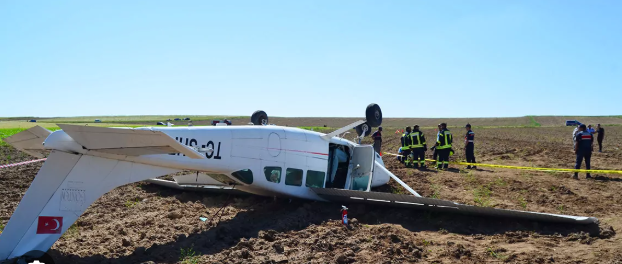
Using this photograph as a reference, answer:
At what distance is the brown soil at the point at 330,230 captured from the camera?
7617mm

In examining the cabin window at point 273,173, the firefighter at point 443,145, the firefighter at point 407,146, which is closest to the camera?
the cabin window at point 273,173

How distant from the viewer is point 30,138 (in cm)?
882

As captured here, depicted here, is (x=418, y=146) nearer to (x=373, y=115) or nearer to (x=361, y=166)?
(x=373, y=115)

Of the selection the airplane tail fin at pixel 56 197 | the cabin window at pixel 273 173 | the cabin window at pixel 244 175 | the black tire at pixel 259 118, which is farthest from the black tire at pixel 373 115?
the airplane tail fin at pixel 56 197

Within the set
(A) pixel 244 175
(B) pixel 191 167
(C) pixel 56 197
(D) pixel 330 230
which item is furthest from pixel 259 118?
Answer: (C) pixel 56 197

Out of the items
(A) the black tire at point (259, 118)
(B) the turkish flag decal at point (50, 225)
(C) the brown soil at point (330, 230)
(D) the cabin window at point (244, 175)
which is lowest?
(C) the brown soil at point (330, 230)

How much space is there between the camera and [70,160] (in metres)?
7.78

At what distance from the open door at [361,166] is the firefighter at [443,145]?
273 inches

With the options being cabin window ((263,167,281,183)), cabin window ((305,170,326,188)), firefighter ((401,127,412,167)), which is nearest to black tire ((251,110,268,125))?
cabin window ((305,170,326,188))

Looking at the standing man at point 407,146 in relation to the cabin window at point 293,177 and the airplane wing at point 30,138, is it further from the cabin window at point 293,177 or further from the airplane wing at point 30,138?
the airplane wing at point 30,138

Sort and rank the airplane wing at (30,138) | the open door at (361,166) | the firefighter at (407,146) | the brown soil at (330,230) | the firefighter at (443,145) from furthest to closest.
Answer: the firefighter at (407,146), the firefighter at (443,145), the open door at (361,166), the airplane wing at (30,138), the brown soil at (330,230)

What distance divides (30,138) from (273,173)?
506 centimetres

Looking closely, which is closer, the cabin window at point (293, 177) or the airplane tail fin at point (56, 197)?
the airplane tail fin at point (56, 197)

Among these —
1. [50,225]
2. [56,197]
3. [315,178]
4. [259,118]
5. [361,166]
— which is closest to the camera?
[50,225]
